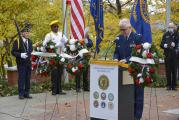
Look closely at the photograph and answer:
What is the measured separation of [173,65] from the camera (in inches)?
579

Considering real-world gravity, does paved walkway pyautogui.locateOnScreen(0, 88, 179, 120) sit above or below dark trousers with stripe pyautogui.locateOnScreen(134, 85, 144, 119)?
below

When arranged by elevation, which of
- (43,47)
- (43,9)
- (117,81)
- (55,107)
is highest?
(43,9)

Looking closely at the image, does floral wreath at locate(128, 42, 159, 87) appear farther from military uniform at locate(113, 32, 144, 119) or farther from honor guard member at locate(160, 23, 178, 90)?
honor guard member at locate(160, 23, 178, 90)

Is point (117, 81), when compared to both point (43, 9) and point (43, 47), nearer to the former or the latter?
point (43, 47)

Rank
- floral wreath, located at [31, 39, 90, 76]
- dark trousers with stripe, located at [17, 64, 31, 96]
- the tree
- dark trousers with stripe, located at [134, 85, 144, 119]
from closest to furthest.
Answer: dark trousers with stripe, located at [134, 85, 144, 119] → floral wreath, located at [31, 39, 90, 76] → dark trousers with stripe, located at [17, 64, 31, 96] → the tree

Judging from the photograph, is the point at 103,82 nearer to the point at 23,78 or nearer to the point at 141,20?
the point at 141,20

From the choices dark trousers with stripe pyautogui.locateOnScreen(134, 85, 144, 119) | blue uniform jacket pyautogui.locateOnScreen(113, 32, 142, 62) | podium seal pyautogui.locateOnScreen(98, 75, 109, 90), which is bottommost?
dark trousers with stripe pyautogui.locateOnScreen(134, 85, 144, 119)

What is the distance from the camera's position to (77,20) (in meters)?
11.2

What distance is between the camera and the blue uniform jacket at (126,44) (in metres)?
8.55

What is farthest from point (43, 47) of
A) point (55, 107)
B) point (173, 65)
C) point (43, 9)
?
point (43, 9)

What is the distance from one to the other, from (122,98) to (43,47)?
9.49 ft

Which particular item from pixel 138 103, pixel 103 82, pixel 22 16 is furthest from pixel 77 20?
pixel 22 16

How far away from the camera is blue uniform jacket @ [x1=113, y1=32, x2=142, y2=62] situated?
8.55 metres

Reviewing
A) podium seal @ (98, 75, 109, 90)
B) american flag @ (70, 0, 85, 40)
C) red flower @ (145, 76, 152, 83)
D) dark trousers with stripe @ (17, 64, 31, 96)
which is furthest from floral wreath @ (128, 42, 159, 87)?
dark trousers with stripe @ (17, 64, 31, 96)
